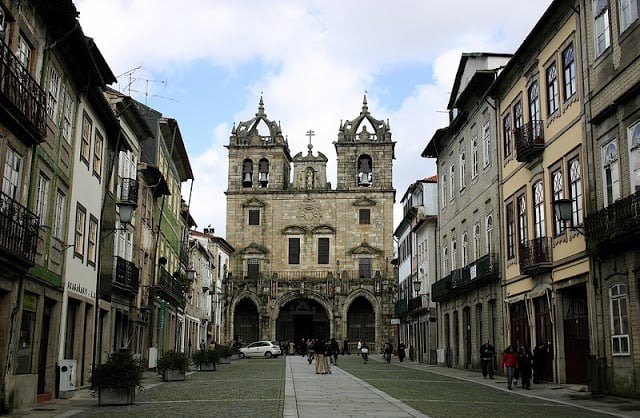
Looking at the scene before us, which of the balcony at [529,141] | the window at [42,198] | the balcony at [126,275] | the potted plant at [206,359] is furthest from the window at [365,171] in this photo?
the window at [42,198]

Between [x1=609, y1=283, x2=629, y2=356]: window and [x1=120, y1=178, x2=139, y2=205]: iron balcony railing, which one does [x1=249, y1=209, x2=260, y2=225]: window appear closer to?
[x1=120, y1=178, x2=139, y2=205]: iron balcony railing

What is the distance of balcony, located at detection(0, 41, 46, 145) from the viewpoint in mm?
14266

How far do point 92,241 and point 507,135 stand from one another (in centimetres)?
1550

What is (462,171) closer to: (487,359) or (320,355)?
(487,359)

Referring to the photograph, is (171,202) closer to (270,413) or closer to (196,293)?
(196,293)

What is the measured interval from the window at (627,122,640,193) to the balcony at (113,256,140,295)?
1783cm

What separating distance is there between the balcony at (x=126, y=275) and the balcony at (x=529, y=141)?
1462 centimetres

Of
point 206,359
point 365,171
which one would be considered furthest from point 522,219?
point 365,171

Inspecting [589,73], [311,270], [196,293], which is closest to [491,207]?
[589,73]

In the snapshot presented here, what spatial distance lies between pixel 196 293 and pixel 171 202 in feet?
55.8

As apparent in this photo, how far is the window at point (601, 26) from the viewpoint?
20.1 meters

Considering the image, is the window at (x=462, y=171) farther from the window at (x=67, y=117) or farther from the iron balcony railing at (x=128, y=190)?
the window at (x=67, y=117)

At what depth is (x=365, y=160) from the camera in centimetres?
7900

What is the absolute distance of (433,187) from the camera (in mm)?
49406
